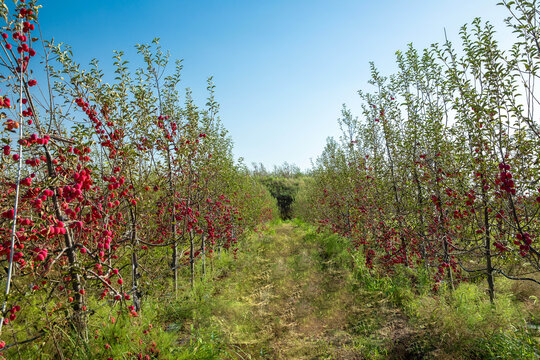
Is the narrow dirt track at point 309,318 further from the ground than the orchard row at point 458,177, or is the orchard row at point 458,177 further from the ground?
the orchard row at point 458,177

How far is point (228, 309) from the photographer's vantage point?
19.5ft

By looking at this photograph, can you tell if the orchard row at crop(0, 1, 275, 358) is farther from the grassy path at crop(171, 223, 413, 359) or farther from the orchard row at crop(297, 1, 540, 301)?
the orchard row at crop(297, 1, 540, 301)

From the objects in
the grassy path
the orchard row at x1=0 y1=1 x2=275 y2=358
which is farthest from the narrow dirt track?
the orchard row at x1=0 y1=1 x2=275 y2=358

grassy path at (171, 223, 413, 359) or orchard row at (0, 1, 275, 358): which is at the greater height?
orchard row at (0, 1, 275, 358)

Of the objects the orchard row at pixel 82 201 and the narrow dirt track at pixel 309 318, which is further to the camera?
the narrow dirt track at pixel 309 318

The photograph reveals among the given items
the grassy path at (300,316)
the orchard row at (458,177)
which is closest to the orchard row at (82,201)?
the grassy path at (300,316)

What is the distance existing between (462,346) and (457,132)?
3669mm

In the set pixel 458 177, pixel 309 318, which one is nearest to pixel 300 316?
pixel 309 318

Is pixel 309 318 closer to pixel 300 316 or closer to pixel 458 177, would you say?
pixel 300 316

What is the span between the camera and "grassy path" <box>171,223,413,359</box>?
468 centimetres

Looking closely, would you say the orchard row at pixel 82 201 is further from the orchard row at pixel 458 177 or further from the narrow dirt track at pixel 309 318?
the orchard row at pixel 458 177

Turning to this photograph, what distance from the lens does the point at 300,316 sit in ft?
20.4

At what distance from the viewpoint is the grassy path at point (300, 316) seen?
4676 mm

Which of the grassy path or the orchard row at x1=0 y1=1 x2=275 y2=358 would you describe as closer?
the orchard row at x1=0 y1=1 x2=275 y2=358
